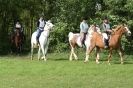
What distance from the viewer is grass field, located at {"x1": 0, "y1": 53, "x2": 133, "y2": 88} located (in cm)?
1899

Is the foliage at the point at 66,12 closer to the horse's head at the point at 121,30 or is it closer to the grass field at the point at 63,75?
the horse's head at the point at 121,30

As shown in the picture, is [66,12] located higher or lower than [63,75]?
higher

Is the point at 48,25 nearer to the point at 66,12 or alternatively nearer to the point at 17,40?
the point at 66,12

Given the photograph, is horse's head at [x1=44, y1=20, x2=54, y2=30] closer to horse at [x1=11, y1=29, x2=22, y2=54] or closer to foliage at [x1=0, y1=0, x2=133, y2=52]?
foliage at [x1=0, y1=0, x2=133, y2=52]

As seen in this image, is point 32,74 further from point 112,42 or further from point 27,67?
point 112,42

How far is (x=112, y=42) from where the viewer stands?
27.7 metres

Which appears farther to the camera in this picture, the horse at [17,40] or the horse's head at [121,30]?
the horse at [17,40]

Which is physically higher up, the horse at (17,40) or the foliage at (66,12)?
the foliage at (66,12)

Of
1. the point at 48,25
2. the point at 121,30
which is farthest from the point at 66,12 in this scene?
the point at 121,30

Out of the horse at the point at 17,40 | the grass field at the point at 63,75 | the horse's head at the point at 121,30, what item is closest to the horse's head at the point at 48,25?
the grass field at the point at 63,75

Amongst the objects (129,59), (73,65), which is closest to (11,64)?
(73,65)

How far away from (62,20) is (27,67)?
1162 cm

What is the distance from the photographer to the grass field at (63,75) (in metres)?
19.0

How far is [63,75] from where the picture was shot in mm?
22812
